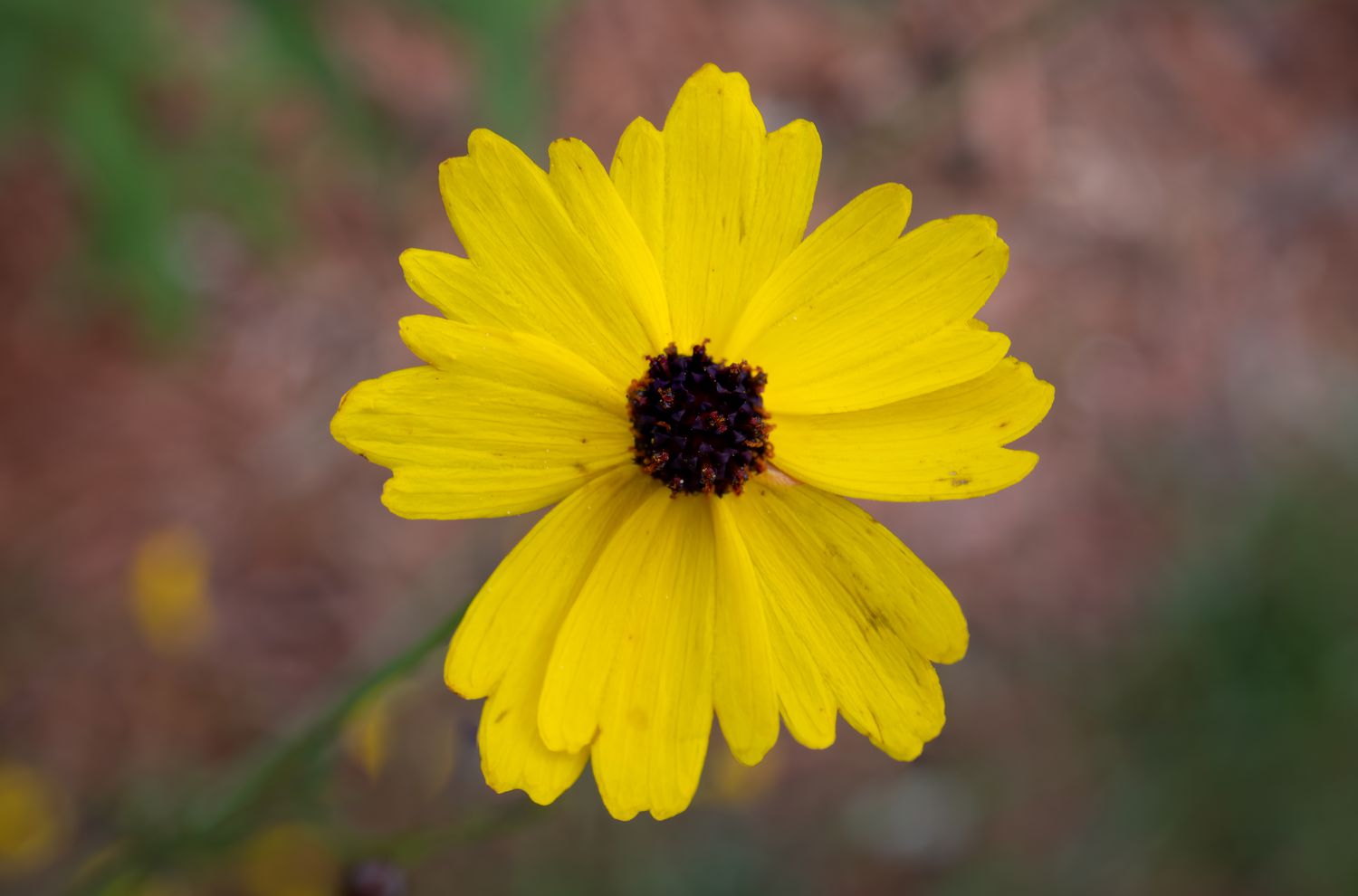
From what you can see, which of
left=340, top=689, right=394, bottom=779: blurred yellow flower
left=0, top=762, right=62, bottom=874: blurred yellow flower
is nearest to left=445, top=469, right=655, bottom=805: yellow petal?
left=340, top=689, right=394, bottom=779: blurred yellow flower

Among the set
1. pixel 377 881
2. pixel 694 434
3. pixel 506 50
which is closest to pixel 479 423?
pixel 694 434

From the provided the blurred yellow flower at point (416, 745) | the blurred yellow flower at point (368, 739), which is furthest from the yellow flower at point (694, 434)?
the blurred yellow flower at point (416, 745)

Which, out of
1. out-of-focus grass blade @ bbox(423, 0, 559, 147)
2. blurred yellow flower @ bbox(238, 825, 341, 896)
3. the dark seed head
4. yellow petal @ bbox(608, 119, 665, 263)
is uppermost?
out-of-focus grass blade @ bbox(423, 0, 559, 147)

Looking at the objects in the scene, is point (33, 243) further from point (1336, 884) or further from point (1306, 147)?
point (1306, 147)

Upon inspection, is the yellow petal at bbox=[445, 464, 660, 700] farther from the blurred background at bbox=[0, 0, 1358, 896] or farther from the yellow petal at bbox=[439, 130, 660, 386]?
the blurred background at bbox=[0, 0, 1358, 896]

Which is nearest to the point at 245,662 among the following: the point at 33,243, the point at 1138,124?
the point at 33,243

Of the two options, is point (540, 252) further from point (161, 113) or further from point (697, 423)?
point (161, 113)

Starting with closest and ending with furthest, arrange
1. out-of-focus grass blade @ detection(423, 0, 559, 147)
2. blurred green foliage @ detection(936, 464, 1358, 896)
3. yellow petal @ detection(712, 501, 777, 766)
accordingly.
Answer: yellow petal @ detection(712, 501, 777, 766) → out-of-focus grass blade @ detection(423, 0, 559, 147) → blurred green foliage @ detection(936, 464, 1358, 896)
